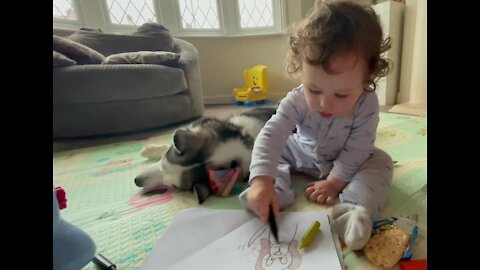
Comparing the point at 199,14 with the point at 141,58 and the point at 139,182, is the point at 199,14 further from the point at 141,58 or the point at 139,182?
the point at 139,182

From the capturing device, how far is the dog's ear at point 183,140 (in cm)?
70

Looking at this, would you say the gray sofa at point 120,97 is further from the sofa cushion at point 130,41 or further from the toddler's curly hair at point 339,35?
the toddler's curly hair at point 339,35

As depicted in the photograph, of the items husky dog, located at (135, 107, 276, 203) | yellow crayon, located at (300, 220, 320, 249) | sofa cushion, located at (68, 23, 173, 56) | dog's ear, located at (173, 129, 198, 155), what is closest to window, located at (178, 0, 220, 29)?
sofa cushion, located at (68, 23, 173, 56)

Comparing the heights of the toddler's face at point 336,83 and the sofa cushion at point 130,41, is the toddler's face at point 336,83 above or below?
below

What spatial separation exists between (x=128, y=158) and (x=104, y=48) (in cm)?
125

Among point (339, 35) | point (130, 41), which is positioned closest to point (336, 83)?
point (339, 35)

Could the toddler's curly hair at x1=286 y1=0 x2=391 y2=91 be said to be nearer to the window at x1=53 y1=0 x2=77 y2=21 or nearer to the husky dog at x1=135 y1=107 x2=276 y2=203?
the husky dog at x1=135 y1=107 x2=276 y2=203

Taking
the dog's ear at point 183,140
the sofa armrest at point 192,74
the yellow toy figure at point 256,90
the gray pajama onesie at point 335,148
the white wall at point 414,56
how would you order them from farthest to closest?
the yellow toy figure at point 256,90 → the sofa armrest at point 192,74 → the white wall at point 414,56 → the dog's ear at point 183,140 → the gray pajama onesie at point 335,148

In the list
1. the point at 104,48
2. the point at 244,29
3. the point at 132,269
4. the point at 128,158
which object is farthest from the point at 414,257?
the point at 244,29

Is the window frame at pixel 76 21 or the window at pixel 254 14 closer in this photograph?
the window frame at pixel 76 21

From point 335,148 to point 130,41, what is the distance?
1825mm

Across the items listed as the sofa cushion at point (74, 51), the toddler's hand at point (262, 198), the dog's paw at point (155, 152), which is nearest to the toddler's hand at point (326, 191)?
the toddler's hand at point (262, 198)

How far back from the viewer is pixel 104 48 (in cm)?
201
